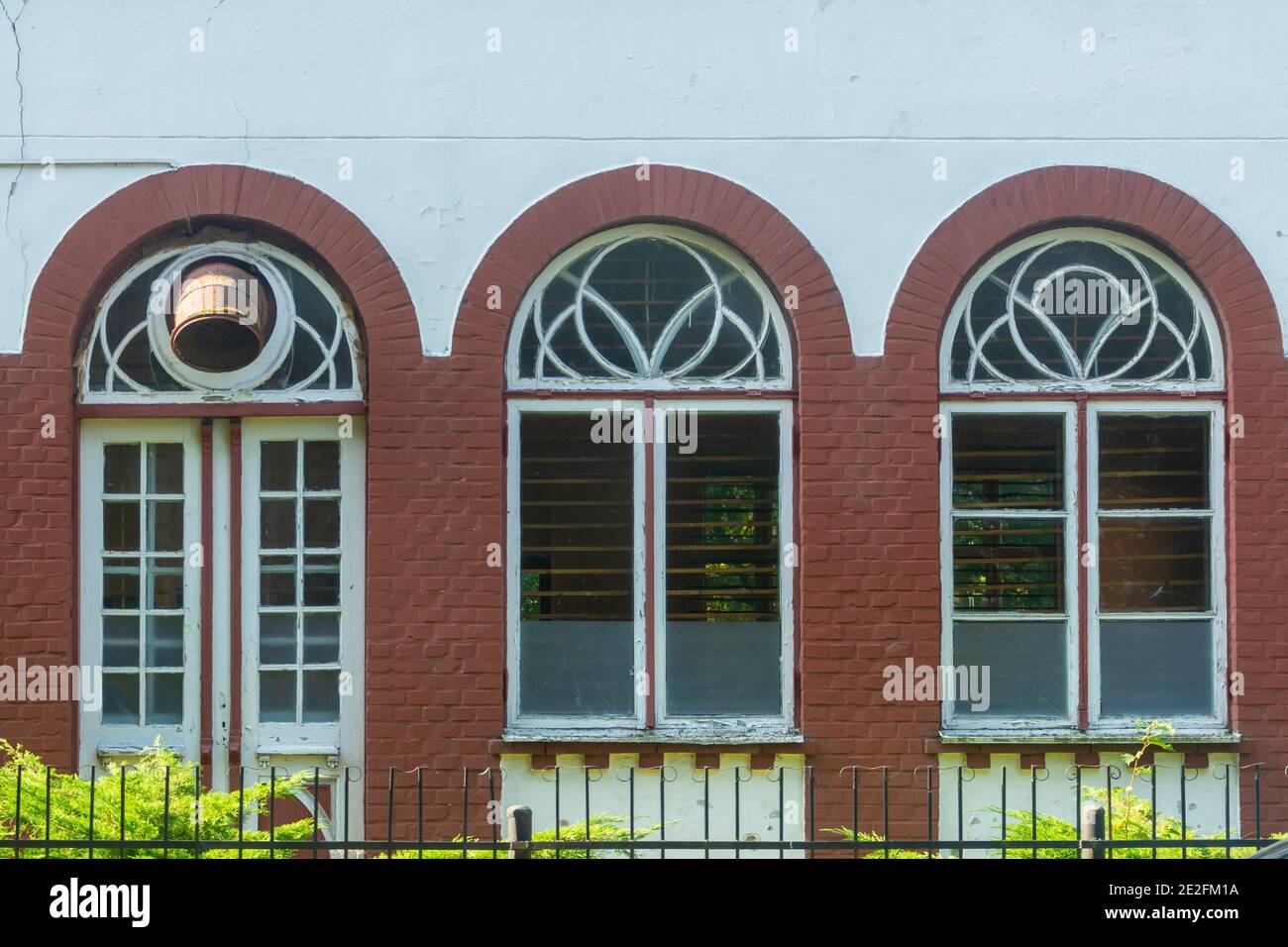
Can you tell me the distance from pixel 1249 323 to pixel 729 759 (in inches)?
137

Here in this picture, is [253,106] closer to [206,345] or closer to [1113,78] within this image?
[206,345]

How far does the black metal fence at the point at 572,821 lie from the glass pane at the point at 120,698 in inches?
27.4

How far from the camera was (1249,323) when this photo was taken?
23.5 ft

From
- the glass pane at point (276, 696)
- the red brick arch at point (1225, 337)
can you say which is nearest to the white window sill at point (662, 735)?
the red brick arch at point (1225, 337)

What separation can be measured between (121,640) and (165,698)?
1.27ft

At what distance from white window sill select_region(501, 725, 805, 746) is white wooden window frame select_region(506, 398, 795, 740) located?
10 mm

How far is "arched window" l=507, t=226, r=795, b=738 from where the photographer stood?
728 centimetres

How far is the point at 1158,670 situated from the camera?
7281mm

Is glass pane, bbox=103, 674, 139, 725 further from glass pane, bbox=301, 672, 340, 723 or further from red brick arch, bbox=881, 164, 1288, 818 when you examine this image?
red brick arch, bbox=881, 164, 1288, 818

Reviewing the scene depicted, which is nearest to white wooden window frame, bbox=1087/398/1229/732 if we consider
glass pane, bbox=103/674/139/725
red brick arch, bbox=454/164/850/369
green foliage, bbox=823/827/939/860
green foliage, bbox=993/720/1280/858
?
green foliage, bbox=993/720/1280/858

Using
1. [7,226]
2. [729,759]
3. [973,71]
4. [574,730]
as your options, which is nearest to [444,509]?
[574,730]

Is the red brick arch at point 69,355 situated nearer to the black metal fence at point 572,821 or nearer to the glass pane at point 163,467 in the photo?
the glass pane at point 163,467

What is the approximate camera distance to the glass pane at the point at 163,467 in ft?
24.1

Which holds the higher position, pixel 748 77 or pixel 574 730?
pixel 748 77
